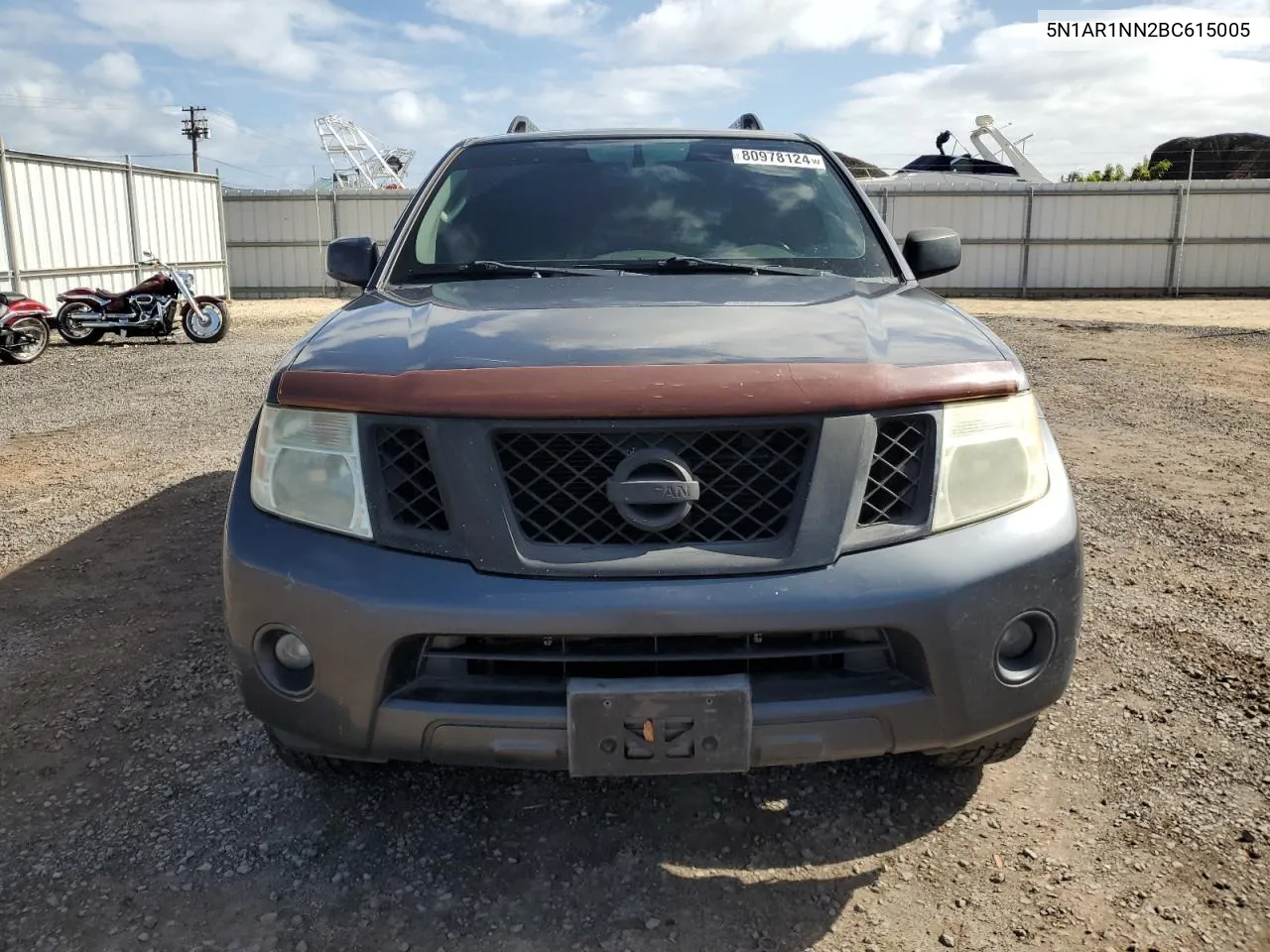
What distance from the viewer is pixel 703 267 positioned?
9.95ft

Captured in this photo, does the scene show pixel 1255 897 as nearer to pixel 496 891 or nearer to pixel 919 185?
pixel 496 891

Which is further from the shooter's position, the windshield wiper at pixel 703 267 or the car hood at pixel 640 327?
the windshield wiper at pixel 703 267

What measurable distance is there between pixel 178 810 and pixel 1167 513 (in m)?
4.60

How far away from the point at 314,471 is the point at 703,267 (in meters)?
1.39

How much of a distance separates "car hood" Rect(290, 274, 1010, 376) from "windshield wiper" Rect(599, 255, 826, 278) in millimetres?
125

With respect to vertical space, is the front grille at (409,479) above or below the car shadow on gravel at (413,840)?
above

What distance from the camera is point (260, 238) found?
24.0 metres

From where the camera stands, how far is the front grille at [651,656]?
76.6 inches

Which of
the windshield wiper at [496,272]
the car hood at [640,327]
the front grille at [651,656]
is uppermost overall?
the windshield wiper at [496,272]

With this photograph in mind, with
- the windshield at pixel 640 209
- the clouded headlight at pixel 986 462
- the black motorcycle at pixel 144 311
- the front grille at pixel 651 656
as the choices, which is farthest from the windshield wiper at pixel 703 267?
the black motorcycle at pixel 144 311

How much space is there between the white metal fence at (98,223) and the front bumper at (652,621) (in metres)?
14.1

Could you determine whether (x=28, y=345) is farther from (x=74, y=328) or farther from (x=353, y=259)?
(x=353, y=259)

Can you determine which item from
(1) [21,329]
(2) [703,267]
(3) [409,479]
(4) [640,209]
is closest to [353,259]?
(4) [640,209]

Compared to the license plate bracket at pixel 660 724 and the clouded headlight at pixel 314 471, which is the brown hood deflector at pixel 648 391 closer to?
the clouded headlight at pixel 314 471
